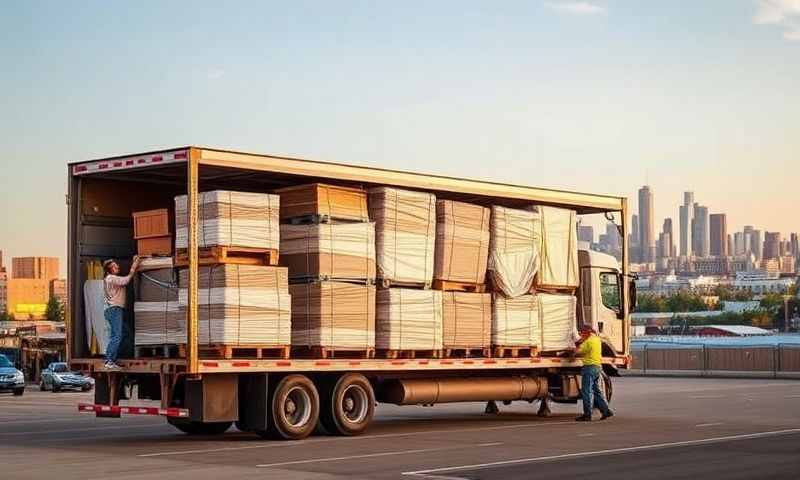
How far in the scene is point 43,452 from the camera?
18031 millimetres

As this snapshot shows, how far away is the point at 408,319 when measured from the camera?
21.3 meters

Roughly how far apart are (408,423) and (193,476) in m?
10.1

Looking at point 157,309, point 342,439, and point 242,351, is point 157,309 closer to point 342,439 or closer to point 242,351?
point 242,351

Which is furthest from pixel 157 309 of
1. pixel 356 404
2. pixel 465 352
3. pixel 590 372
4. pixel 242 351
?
pixel 590 372

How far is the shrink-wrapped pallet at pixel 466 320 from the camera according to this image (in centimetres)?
2209

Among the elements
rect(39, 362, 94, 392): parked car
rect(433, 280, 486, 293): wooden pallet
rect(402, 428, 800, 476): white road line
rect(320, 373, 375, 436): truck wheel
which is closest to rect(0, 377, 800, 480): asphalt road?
rect(402, 428, 800, 476): white road line

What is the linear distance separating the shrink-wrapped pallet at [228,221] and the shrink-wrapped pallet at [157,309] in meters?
0.80

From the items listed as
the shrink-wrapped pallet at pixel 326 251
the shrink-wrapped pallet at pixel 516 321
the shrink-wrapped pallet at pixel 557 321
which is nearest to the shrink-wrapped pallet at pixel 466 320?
the shrink-wrapped pallet at pixel 516 321

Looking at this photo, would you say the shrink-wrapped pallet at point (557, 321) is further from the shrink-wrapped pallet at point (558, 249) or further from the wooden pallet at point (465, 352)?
the wooden pallet at point (465, 352)

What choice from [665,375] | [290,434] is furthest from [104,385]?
[665,375]

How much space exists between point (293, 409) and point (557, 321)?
6441 mm

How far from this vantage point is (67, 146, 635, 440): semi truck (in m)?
18.8

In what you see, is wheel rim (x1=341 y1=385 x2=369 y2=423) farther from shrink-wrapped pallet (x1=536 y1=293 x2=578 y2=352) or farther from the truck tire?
shrink-wrapped pallet (x1=536 y1=293 x2=578 y2=352)

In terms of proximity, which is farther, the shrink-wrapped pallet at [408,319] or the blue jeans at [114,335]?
the shrink-wrapped pallet at [408,319]
